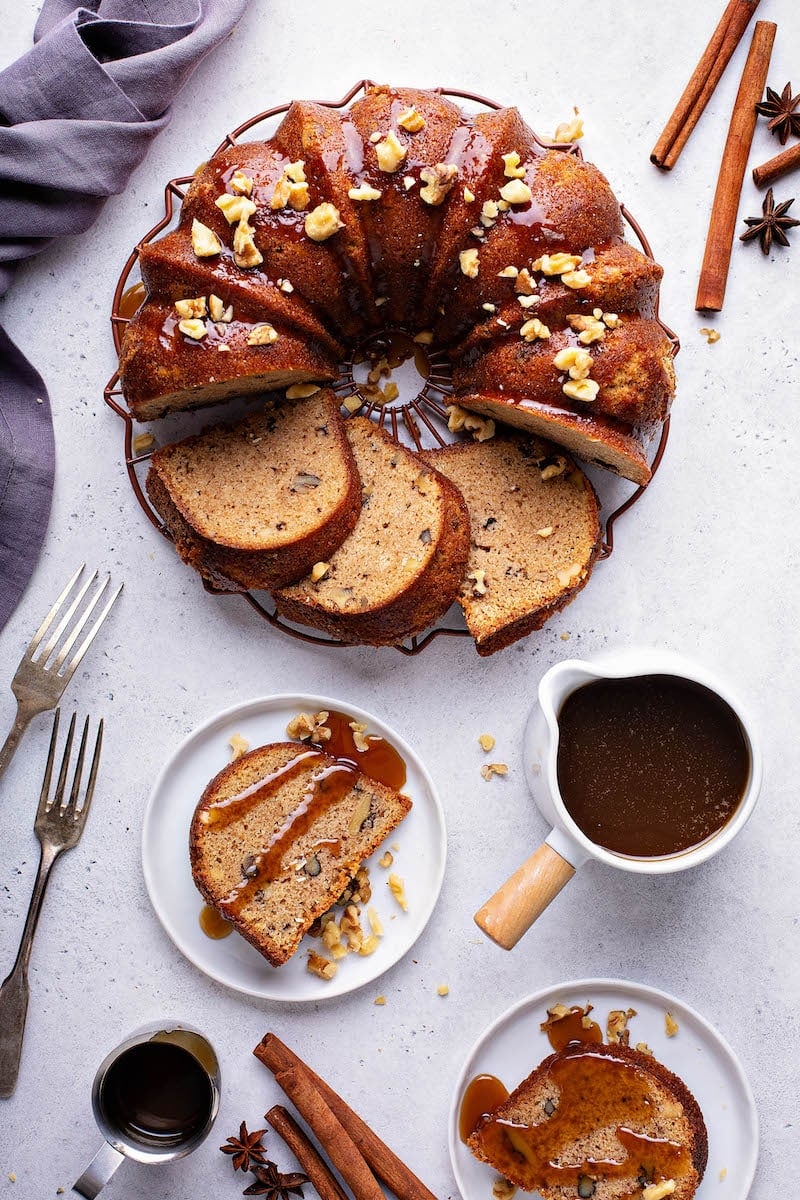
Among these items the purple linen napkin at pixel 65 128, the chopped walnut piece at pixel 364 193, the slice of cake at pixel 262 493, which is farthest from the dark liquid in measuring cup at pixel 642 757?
the purple linen napkin at pixel 65 128

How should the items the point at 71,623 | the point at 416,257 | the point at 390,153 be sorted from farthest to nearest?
the point at 71,623 → the point at 416,257 → the point at 390,153

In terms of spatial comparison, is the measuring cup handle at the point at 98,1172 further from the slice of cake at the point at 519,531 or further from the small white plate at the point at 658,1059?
the slice of cake at the point at 519,531

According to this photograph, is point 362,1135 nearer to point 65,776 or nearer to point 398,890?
point 398,890

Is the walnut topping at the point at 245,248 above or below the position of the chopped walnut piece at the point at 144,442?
above

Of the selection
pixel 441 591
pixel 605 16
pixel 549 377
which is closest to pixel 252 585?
pixel 441 591

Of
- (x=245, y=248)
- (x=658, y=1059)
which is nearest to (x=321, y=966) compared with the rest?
(x=658, y=1059)

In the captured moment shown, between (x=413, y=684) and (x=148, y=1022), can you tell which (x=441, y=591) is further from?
(x=148, y=1022)
